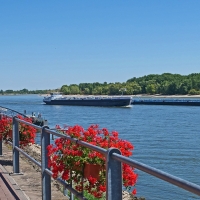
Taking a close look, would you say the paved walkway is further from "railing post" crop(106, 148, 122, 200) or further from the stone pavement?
"railing post" crop(106, 148, 122, 200)

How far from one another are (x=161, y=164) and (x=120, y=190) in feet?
60.4

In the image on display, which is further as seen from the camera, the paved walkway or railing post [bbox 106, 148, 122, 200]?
the paved walkway

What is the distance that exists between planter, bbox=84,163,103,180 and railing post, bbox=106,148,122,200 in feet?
2.42

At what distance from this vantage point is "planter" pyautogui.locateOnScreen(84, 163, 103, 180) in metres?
3.85

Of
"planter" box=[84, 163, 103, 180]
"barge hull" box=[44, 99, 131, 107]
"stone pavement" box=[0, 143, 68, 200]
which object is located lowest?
"barge hull" box=[44, 99, 131, 107]

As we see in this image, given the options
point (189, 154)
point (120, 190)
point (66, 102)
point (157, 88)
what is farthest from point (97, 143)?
point (157, 88)

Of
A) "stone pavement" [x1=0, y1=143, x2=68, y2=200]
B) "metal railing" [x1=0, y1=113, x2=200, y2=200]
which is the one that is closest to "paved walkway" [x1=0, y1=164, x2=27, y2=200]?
"stone pavement" [x1=0, y1=143, x2=68, y2=200]

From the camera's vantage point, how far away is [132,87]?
198 meters

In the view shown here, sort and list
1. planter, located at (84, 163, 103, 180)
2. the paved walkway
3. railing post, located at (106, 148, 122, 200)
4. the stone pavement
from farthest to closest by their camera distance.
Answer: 1. the stone pavement
2. the paved walkway
3. planter, located at (84, 163, 103, 180)
4. railing post, located at (106, 148, 122, 200)

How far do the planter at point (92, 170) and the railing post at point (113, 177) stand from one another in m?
0.74

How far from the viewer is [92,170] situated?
3.91 meters

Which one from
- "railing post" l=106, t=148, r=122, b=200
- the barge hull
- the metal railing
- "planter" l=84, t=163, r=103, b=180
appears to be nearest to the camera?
the metal railing

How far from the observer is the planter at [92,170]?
3848 mm

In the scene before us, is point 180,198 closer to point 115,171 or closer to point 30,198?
point 30,198
